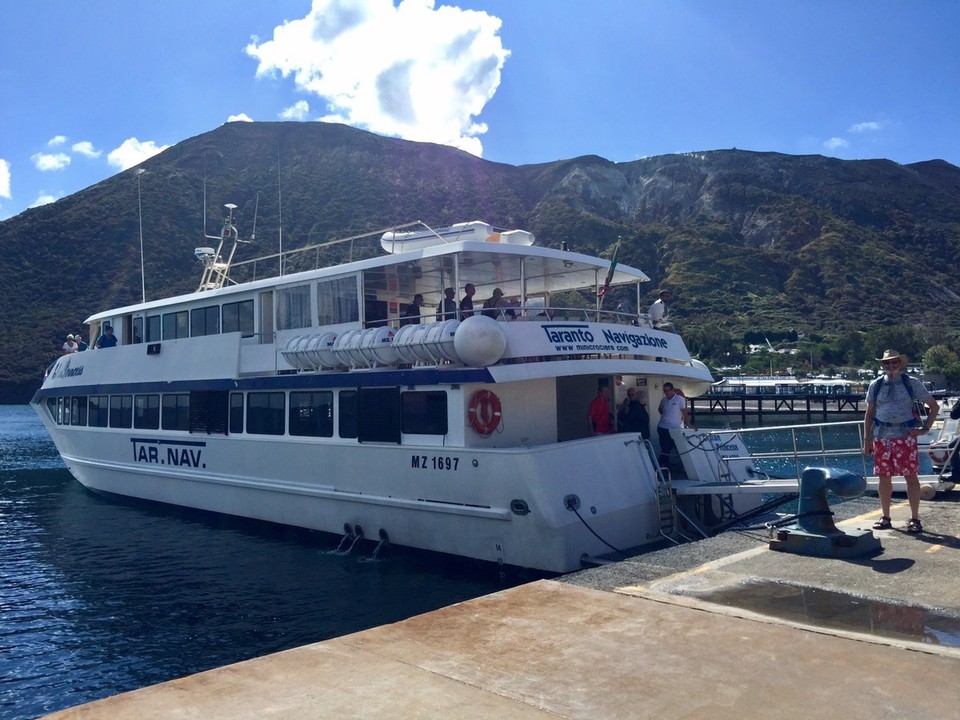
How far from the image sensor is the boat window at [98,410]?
17656mm

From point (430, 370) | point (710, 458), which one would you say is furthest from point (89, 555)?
point (710, 458)

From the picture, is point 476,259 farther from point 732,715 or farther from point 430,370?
point 732,715

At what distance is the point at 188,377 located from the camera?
1491cm

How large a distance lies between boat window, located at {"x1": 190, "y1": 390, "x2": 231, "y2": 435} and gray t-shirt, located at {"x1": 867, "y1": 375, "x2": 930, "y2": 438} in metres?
11.0

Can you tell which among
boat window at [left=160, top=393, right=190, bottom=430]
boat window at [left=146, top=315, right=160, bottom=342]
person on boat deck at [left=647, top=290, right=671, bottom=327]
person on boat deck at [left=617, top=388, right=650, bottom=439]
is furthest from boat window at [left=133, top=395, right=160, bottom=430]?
person on boat deck at [left=647, top=290, right=671, bottom=327]

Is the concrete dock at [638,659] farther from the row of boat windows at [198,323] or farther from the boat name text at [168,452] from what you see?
the boat name text at [168,452]

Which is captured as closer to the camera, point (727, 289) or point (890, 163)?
point (727, 289)

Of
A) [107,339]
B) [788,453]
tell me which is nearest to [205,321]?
[107,339]

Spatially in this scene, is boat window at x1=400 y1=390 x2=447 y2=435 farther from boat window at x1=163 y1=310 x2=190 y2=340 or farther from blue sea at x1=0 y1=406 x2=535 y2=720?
boat window at x1=163 y1=310 x2=190 y2=340

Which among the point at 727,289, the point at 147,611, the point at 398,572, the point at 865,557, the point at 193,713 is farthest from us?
the point at 727,289

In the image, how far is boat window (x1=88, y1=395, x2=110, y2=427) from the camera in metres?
17.7

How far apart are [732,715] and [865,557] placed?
3647 mm

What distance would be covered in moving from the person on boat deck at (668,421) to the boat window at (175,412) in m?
9.39

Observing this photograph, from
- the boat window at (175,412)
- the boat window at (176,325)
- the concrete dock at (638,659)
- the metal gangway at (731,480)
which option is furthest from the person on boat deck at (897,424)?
the boat window at (176,325)
